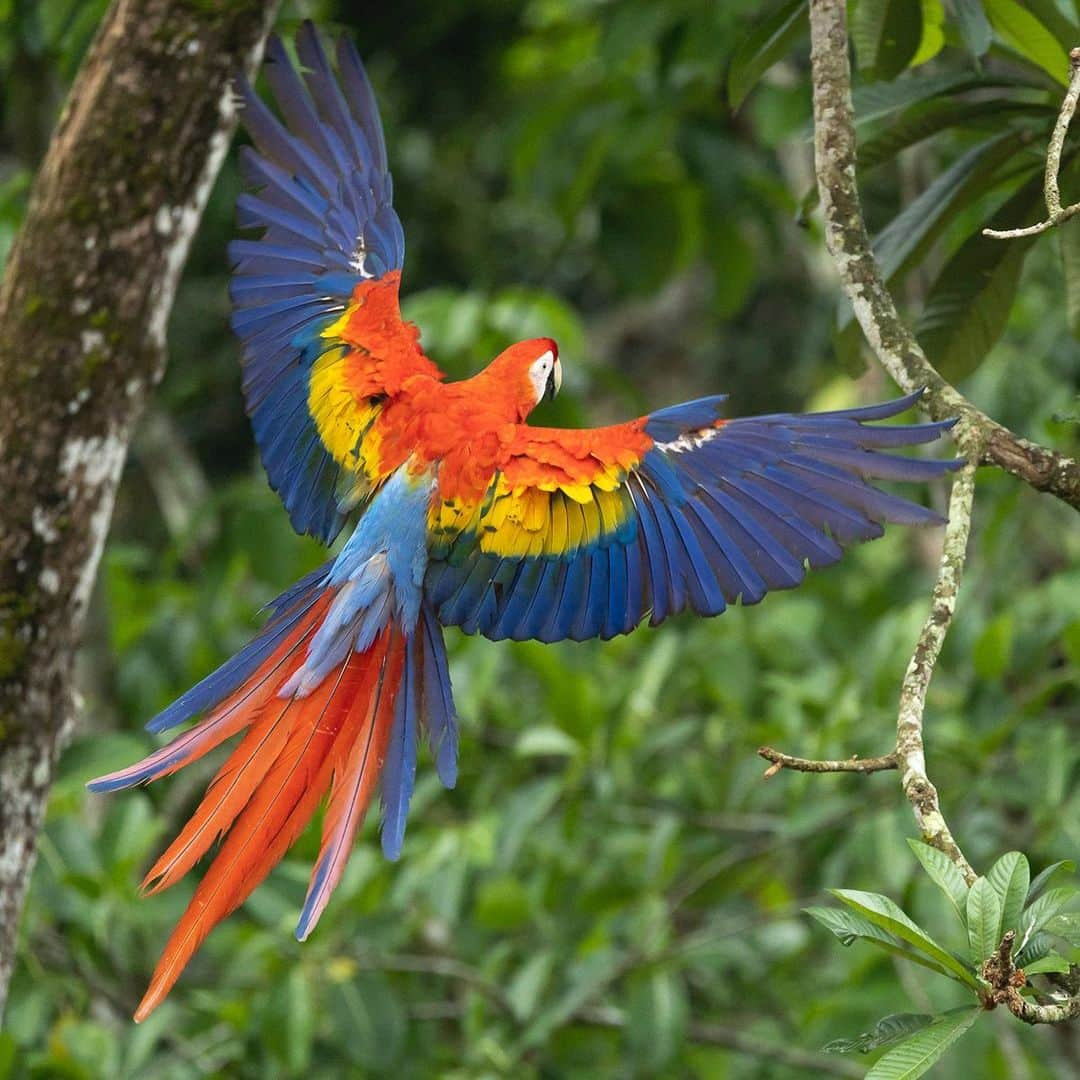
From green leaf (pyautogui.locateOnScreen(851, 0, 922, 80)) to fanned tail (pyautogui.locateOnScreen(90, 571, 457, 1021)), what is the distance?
39.4 inches

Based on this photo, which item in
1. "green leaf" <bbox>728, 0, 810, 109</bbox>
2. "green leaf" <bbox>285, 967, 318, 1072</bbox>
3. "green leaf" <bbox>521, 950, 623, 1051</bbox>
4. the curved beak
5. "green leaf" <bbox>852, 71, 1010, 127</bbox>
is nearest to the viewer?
"green leaf" <bbox>728, 0, 810, 109</bbox>

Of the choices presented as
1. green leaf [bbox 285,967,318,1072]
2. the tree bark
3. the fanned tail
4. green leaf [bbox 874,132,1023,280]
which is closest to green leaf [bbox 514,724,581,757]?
green leaf [bbox 285,967,318,1072]

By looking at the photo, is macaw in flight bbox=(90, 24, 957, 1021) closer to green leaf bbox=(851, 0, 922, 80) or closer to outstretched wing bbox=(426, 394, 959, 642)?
outstretched wing bbox=(426, 394, 959, 642)

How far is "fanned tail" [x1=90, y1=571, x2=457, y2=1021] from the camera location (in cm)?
178

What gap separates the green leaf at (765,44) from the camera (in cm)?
194

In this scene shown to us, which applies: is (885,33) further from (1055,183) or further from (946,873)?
(946,873)

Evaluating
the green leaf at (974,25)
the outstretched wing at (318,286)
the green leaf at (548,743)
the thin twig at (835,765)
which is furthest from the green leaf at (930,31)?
the green leaf at (548,743)

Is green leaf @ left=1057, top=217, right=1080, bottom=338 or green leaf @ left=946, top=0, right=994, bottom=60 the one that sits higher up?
green leaf @ left=946, top=0, right=994, bottom=60

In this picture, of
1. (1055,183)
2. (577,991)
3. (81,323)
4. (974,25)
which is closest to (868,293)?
(1055,183)

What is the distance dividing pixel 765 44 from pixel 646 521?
26.7 inches

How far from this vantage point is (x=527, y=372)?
7.26ft

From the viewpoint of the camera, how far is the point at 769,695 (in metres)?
3.78

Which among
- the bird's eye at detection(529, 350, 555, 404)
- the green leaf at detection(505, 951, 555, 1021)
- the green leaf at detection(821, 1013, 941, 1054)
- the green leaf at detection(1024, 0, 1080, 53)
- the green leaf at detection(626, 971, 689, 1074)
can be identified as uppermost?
the green leaf at detection(1024, 0, 1080, 53)

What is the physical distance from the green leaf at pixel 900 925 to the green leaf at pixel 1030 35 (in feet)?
4.09
